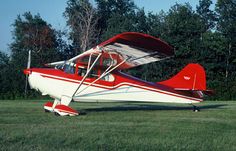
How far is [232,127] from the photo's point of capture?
849cm

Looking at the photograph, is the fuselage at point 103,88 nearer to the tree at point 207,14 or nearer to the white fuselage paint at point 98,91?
the white fuselage paint at point 98,91

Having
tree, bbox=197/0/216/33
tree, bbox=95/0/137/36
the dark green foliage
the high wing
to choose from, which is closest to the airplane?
the high wing

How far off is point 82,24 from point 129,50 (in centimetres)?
3982

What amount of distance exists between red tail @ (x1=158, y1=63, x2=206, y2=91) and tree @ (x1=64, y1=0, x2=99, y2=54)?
1216 inches

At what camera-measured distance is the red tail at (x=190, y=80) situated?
1425cm

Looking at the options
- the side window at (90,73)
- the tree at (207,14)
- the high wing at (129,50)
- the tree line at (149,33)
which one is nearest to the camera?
the high wing at (129,50)

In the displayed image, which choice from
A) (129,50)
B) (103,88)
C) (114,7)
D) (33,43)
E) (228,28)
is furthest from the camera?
(114,7)

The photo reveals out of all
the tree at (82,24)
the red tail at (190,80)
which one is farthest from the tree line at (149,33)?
the red tail at (190,80)

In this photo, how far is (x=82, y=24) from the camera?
50938 mm

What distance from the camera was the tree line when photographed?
108ft

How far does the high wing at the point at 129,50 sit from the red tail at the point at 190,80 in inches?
72.2

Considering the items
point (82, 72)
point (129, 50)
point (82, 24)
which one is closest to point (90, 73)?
point (82, 72)

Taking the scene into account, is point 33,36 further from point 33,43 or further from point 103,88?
point 103,88

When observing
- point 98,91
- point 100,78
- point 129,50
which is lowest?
point 98,91
